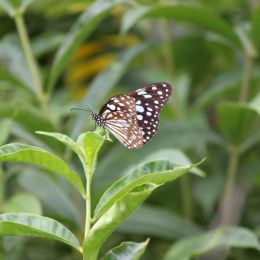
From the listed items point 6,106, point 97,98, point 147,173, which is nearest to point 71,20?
point 97,98

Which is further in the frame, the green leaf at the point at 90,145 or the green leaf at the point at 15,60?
the green leaf at the point at 15,60

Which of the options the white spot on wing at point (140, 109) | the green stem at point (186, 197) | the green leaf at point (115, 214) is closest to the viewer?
the green leaf at point (115, 214)

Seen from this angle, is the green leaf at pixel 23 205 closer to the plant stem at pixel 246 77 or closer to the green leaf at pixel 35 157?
the green leaf at pixel 35 157

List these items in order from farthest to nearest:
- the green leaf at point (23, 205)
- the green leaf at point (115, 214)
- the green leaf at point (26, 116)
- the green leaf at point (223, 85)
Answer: the green leaf at point (223, 85) < the green leaf at point (26, 116) < the green leaf at point (23, 205) < the green leaf at point (115, 214)

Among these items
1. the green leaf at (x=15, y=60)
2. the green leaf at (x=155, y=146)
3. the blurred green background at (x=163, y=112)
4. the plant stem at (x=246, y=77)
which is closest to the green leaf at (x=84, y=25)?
the blurred green background at (x=163, y=112)

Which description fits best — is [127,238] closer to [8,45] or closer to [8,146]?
[8,45]

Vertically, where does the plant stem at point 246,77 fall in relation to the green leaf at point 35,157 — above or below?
above
